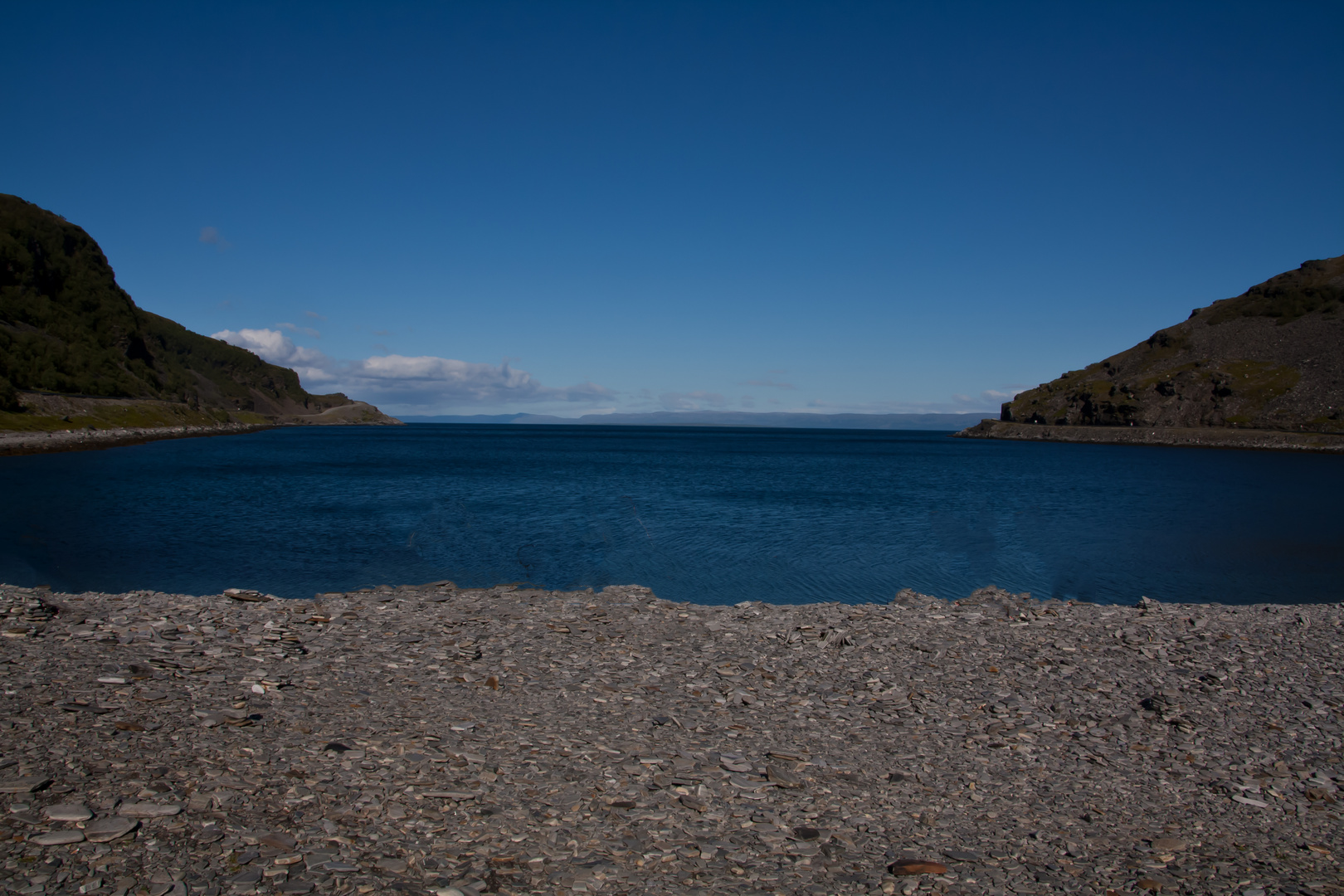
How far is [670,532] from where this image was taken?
4066 centimetres

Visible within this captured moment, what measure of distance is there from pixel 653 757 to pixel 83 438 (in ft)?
441

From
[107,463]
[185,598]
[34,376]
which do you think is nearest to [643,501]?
[185,598]

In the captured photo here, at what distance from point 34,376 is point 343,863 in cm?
16194

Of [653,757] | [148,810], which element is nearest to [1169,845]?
[653,757]

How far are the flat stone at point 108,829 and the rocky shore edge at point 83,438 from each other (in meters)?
100

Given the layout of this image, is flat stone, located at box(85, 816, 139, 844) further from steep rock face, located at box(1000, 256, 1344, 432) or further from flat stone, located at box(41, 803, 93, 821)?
steep rock face, located at box(1000, 256, 1344, 432)

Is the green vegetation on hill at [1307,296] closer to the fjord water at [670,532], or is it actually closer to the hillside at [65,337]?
the fjord water at [670,532]

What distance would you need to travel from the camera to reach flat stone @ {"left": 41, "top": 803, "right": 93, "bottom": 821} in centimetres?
776

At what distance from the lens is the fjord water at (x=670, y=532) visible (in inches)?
1105

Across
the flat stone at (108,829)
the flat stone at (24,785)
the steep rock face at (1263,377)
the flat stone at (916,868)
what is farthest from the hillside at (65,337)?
the steep rock face at (1263,377)

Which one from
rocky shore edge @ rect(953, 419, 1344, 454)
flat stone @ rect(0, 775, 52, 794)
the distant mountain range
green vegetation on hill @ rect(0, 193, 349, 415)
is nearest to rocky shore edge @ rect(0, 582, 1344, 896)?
flat stone @ rect(0, 775, 52, 794)

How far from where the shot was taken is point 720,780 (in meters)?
10.1

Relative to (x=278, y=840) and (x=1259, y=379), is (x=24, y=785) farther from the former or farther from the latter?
(x=1259, y=379)

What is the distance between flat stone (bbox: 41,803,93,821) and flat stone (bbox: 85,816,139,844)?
17 cm
